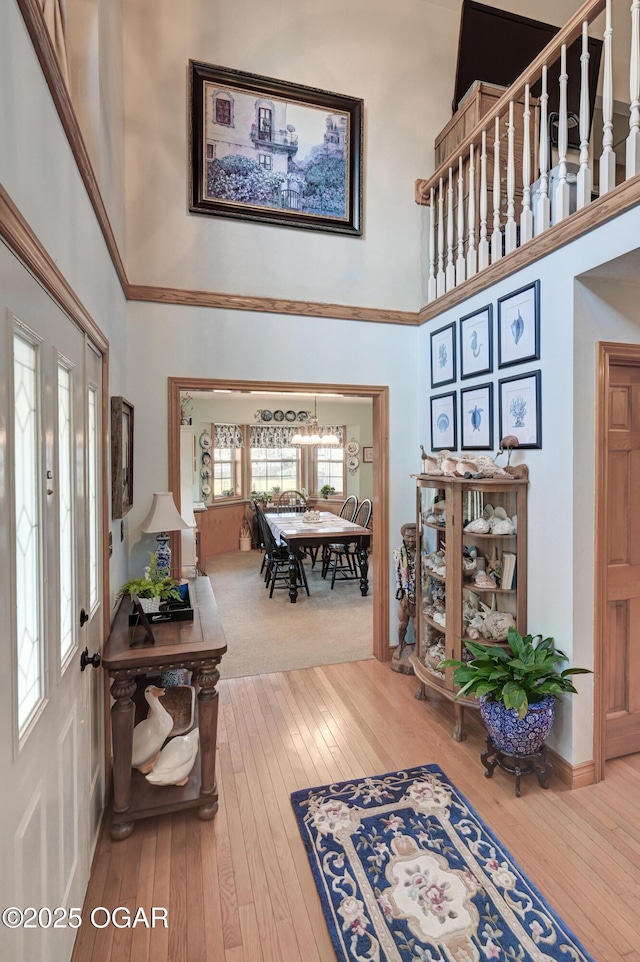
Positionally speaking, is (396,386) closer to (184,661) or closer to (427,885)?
(184,661)

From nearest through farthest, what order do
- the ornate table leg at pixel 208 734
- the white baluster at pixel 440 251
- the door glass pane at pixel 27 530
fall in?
the door glass pane at pixel 27 530, the ornate table leg at pixel 208 734, the white baluster at pixel 440 251

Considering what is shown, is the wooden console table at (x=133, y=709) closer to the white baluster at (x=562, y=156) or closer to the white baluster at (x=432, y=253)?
the white baluster at (x=562, y=156)

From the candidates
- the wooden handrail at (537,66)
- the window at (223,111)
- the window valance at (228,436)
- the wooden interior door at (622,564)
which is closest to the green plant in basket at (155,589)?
the wooden interior door at (622,564)

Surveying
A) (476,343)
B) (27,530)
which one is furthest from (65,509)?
(476,343)

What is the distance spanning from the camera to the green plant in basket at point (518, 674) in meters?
2.11

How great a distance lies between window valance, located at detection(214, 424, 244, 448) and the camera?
8.09 meters

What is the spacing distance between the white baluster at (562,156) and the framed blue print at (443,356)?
1021 millimetres

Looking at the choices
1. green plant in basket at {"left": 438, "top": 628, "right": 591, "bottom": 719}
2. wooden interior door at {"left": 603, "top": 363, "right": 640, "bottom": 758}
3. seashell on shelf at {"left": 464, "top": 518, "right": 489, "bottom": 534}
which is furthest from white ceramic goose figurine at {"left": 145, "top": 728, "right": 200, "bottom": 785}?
wooden interior door at {"left": 603, "top": 363, "right": 640, "bottom": 758}

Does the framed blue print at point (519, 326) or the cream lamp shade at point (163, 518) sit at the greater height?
the framed blue print at point (519, 326)

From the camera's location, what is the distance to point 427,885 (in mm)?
1705

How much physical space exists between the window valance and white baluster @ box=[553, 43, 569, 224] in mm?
6523

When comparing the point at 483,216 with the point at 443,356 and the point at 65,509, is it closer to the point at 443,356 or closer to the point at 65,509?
the point at 443,356

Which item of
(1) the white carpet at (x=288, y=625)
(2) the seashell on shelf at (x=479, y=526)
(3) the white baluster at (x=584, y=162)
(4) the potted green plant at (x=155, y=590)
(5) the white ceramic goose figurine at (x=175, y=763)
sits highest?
(3) the white baluster at (x=584, y=162)

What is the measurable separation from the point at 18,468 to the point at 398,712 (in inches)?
105
